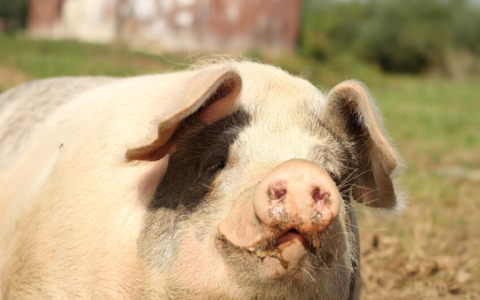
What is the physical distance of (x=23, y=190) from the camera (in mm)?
3076

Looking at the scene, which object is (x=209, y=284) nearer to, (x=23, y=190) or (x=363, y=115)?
(x=363, y=115)

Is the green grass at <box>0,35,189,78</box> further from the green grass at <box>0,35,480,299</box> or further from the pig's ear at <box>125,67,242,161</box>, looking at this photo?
the pig's ear at <box>125,67,242,161</box>

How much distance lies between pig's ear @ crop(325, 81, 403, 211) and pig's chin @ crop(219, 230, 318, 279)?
0.59 meters

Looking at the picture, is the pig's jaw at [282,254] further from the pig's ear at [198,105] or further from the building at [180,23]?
the building at [180,23]

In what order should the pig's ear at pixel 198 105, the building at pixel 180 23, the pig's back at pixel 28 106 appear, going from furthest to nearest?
1. the building at pixel 180 23
2. the pig's back at pixel 28 106
3. the pig's ear at pixel 198 105

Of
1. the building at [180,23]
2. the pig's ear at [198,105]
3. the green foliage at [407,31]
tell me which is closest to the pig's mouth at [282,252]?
the pig's ear at [198,105]

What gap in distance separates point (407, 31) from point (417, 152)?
35.5 m

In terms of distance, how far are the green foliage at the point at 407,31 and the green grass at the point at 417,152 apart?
60.2ft

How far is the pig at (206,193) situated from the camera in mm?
2051

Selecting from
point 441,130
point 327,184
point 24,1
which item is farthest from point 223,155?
point 24,1

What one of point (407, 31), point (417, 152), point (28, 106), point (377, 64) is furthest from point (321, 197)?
point (407, 31)

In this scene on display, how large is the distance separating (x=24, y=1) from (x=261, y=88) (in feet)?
132

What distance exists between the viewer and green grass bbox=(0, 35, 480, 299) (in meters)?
4.55

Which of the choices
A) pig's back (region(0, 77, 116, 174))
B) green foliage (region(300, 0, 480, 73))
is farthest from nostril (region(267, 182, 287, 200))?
green foliage (region(300, 0, 480, 73))
